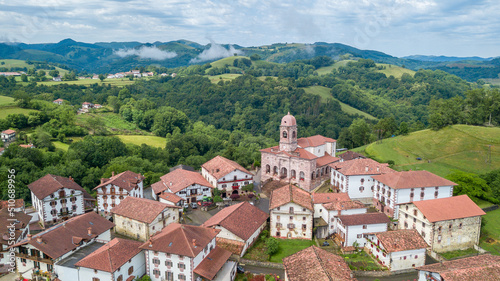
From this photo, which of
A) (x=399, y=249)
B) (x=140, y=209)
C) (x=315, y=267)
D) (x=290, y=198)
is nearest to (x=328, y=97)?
(x=290, y=198)

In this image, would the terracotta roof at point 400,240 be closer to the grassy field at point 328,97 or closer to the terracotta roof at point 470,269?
the terracotta roof at point 470,269

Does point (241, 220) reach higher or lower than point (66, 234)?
lower

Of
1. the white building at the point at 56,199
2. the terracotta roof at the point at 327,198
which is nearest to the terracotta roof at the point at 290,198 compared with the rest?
the terracotta roof at the point at 327,198

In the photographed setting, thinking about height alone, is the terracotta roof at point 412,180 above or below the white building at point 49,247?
above

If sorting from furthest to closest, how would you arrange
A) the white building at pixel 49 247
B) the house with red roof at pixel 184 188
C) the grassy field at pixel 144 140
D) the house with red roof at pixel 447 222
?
the grassy field at pixel 144 140, the house with red roof at pixel 184 188, the house with red roof at pixel 447 222, the white building at pixel 49 247

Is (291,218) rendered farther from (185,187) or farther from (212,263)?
(185,187)

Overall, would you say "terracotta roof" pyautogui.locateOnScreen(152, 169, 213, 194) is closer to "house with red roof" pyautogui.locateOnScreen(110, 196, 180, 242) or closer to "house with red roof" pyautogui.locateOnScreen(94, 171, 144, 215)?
"house with red roof" pyautogui.locateOnScreen(94, 171, 144, 215)

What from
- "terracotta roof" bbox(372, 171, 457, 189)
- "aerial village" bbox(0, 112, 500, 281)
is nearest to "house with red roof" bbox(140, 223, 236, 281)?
"aerial village" bbox(0, 112, 500, 281)
